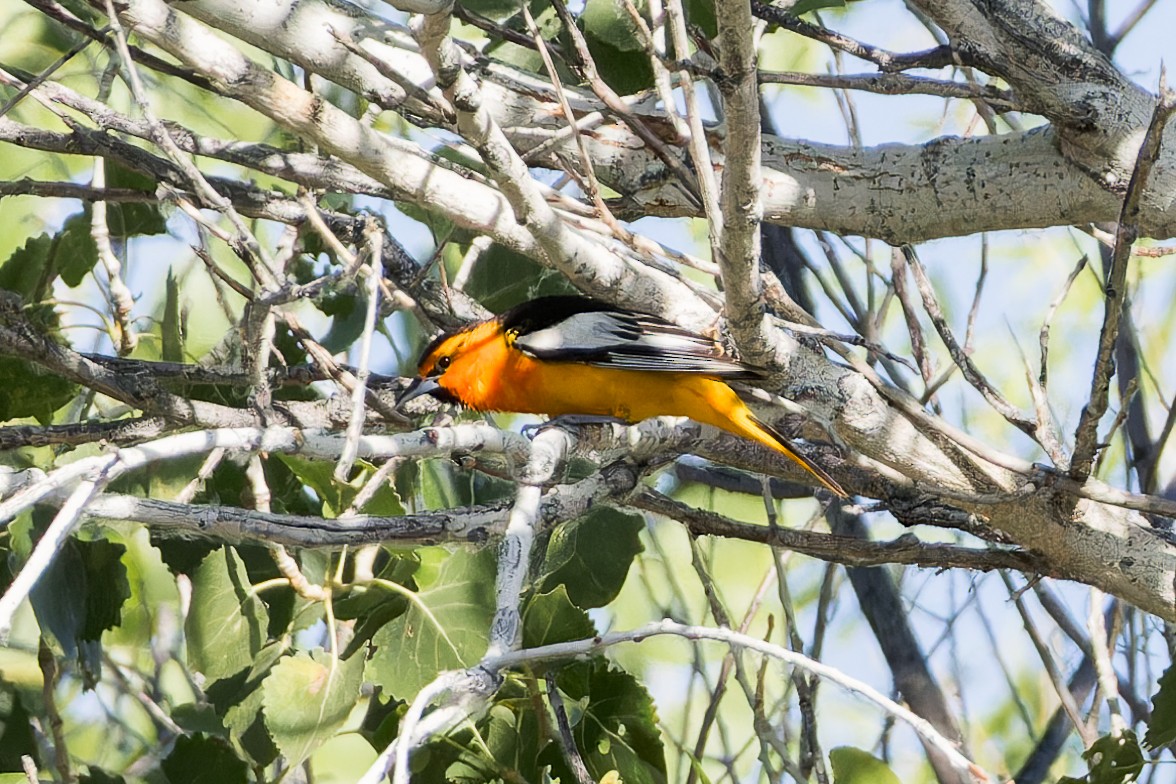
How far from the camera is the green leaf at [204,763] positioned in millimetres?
3053

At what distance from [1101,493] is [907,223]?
0.77m

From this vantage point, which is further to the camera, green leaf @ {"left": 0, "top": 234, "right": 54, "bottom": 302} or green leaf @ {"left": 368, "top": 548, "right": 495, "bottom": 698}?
green leaf @ {"left": 0, "top": 234, "right": 54, "bottom": 302}

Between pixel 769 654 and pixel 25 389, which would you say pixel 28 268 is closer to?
pixel 25 389

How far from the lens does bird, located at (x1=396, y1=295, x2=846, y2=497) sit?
319 centimetres

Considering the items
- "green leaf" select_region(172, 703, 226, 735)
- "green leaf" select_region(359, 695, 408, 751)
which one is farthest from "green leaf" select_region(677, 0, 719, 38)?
"green leaf" select_region(172, 703, 226, 735)

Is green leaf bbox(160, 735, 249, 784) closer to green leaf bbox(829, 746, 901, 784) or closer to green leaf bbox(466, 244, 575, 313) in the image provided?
green leaf bbox(829, 746, 901, 784)

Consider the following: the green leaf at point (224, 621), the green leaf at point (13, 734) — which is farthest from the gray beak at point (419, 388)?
the green leaf at point (13, 734)

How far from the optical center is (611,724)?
288 centimetres

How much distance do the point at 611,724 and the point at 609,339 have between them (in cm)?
102

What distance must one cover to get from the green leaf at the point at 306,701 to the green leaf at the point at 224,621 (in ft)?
1.04

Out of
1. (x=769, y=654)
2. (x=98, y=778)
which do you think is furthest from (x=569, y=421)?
(x=769, y=654)

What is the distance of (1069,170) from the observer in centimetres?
281

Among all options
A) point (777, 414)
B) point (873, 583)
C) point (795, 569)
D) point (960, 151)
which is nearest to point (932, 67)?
point (960, 151)

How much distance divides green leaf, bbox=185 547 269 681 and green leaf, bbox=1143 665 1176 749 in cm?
211
